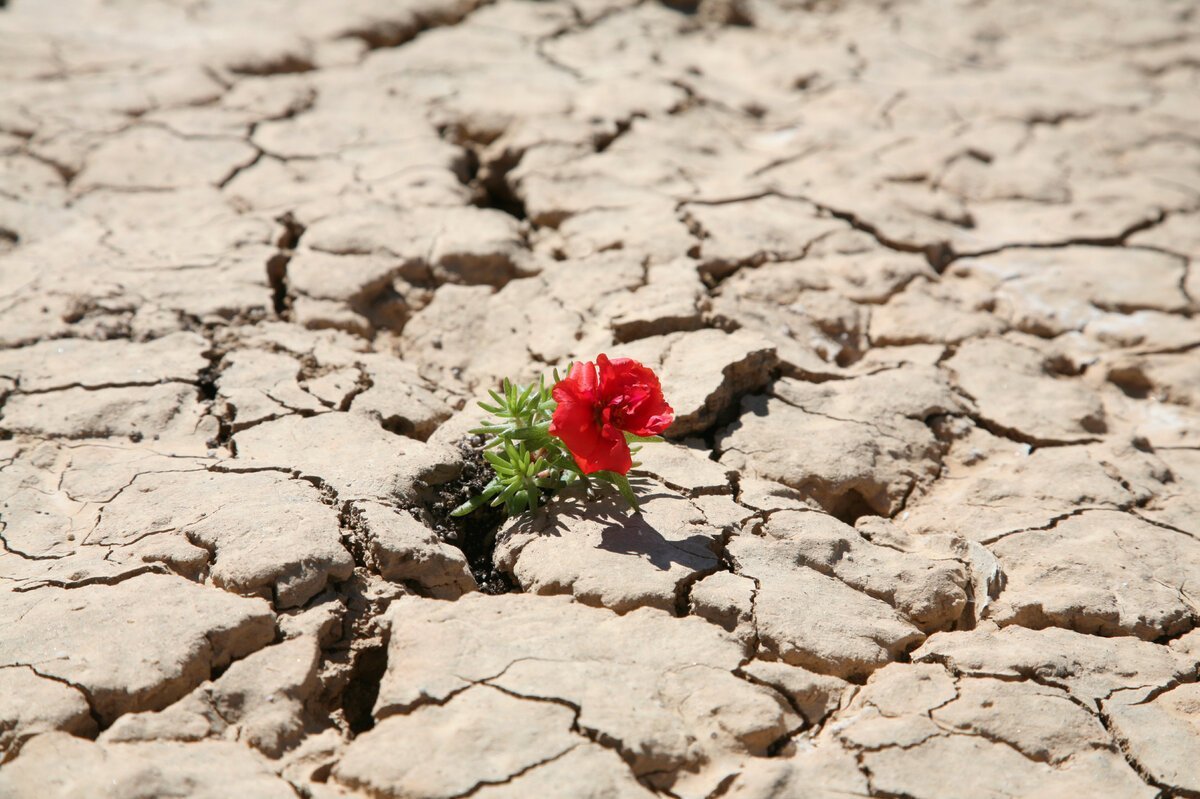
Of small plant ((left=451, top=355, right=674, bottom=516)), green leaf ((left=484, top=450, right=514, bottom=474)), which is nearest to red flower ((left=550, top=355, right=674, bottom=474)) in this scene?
small plant ((left=451, top=355, right=674, bottom=516))

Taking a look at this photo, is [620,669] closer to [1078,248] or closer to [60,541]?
[60,541]

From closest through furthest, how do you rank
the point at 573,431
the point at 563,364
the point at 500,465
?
the point at 573,431, the point at 500,465, the point at 563,364

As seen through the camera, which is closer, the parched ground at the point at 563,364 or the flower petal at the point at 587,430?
the parched ground at the point at 563,364

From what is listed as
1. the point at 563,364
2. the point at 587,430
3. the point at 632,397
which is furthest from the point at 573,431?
the point at 563,364

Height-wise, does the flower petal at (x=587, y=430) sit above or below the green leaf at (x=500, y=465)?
above

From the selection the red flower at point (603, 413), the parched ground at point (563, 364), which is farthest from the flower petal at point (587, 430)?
the parched ground at point (563, 364)

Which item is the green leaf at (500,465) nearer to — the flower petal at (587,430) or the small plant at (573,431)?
the small plant at (573,431)

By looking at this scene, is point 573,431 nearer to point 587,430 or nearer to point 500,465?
point 587,430
